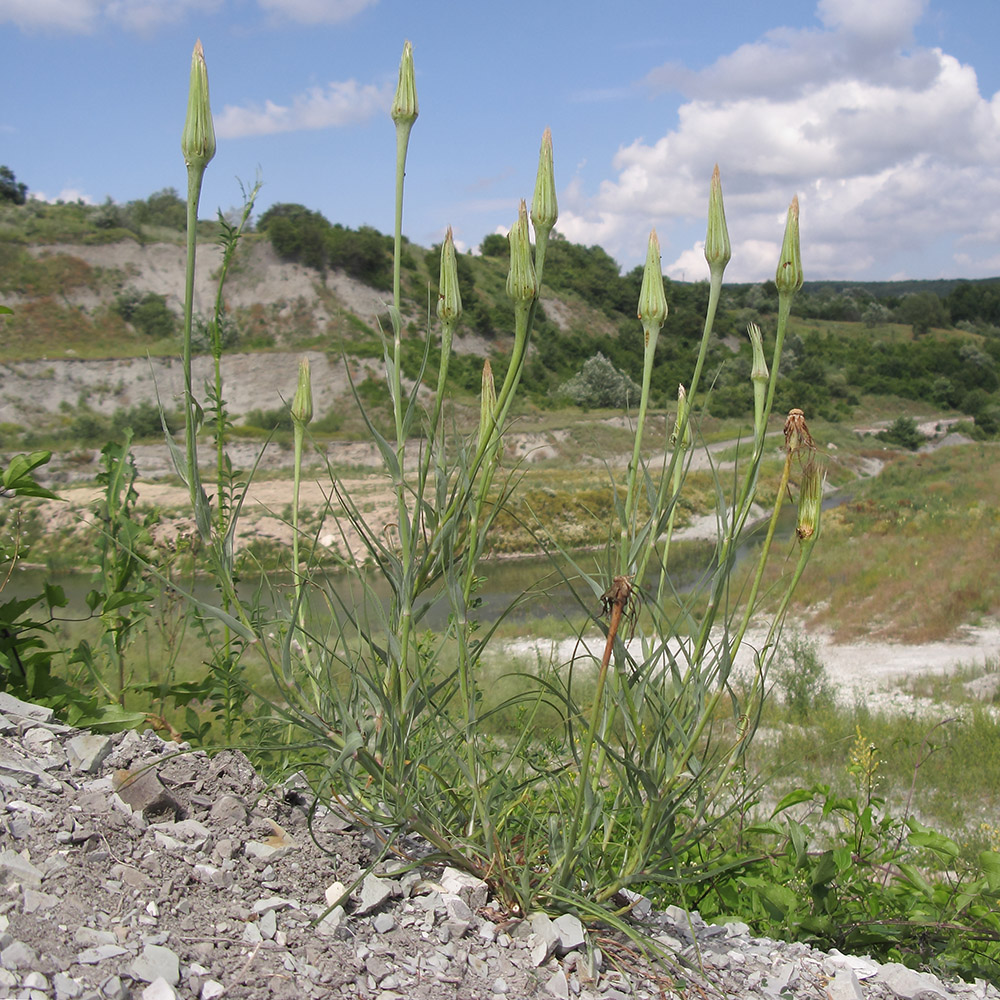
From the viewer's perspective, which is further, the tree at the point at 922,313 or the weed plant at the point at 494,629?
the tree at the point at 922,313

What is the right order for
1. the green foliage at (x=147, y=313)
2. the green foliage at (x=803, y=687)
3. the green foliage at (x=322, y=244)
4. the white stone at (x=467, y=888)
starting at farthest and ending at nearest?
the green foliage at (x=322, y=244), the green foliage at (x=147, y=313), the green foliage at (x=803, y=687), the white stone at (x=467, y=888)

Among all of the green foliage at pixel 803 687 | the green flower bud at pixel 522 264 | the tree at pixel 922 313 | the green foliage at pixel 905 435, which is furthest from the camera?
the tree at pixel 922 313

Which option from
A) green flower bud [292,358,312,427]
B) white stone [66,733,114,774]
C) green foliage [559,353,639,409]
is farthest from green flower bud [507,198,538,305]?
green foliage [559,353,639,409]

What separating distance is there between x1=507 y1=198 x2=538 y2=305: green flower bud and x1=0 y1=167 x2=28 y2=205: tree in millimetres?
68692

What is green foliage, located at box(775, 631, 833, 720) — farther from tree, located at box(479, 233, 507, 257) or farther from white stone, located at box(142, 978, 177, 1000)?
tree, located at box(479, 233, 507, 257)

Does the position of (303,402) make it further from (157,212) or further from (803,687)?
(157,212)

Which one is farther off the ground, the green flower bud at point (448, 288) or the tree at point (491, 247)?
the tree at point (491, 247)

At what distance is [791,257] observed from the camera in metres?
1.69

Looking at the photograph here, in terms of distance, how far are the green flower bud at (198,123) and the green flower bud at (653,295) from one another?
92 centimetres

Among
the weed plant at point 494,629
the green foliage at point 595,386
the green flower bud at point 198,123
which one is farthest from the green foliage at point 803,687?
the green foliage at point 595,386

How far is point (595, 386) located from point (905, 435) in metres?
18.3

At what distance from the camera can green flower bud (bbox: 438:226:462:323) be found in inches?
67.1

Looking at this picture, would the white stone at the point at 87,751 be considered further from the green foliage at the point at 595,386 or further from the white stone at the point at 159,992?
the green foliage at the point at 595,386

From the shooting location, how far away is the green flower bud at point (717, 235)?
168 centimetres
